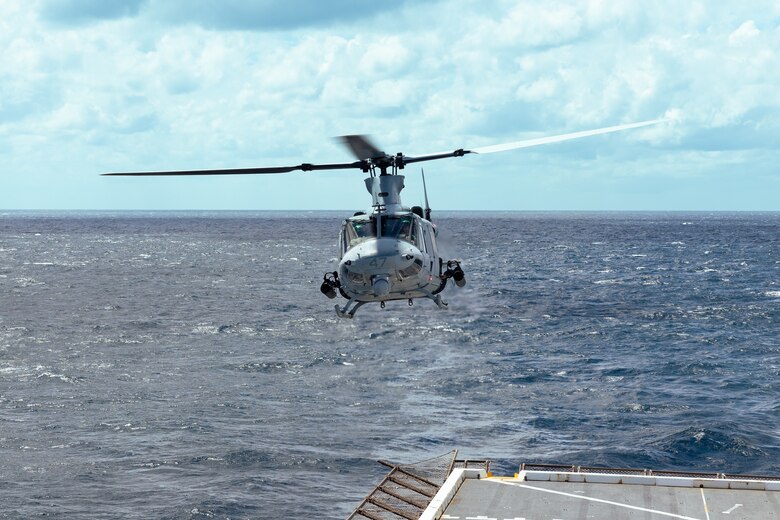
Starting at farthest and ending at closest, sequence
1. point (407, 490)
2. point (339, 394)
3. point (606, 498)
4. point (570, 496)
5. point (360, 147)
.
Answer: point (339, 394) → point (407, 490) → point (570, 496) → point (606, 498) → point (360, 147)

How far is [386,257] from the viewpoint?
33.9 metres

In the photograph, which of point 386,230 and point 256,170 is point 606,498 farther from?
point 256,170

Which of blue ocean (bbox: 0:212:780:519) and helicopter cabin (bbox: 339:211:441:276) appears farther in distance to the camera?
blue ocean (bbox: 0:212:780:519)

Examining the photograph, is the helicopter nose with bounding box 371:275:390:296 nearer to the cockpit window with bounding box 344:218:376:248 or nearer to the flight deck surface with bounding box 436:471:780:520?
the cockpit window with bounding box 344:218:376:248

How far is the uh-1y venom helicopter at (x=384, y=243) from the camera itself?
33.9 meters

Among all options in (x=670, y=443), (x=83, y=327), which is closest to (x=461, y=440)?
(x=670, y=443)

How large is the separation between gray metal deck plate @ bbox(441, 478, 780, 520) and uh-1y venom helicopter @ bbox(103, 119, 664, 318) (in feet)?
54.0

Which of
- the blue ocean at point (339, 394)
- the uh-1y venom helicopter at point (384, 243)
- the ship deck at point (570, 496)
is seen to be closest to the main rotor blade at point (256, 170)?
the uh-1y venom helicopter at point (384, 243)

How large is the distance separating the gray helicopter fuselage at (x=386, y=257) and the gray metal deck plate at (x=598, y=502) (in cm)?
1721

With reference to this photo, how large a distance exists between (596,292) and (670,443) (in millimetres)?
88316

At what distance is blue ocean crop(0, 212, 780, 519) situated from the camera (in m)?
64.4

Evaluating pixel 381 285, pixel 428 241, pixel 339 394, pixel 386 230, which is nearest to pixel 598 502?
pixel 428 241

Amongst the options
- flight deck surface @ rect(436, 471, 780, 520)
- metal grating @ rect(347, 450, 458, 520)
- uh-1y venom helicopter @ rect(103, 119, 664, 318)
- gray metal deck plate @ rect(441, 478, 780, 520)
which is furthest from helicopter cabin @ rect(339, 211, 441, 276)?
gray metal deck plate @ rect(441, 478, 780, 520)

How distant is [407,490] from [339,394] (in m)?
28.9
